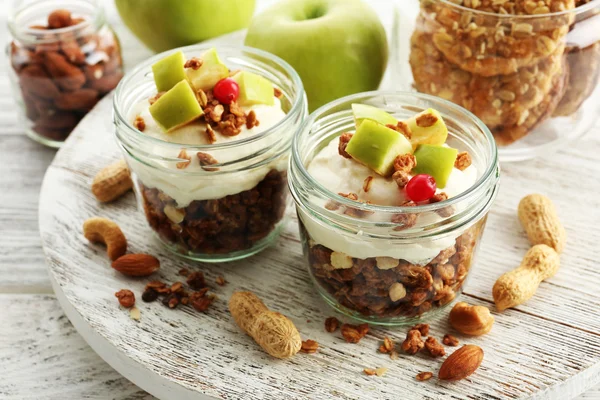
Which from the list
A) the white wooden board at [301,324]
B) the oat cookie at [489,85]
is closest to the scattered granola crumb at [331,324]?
the white wooden board at [301,324]

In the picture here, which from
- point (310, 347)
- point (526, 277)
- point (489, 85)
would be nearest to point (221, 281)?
point (310, 347)

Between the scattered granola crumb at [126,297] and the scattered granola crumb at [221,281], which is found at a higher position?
the scattered granola crumb at [126,297]

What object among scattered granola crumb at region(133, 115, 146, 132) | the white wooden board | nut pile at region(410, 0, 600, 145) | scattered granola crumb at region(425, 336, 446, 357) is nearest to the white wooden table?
the white wooden board

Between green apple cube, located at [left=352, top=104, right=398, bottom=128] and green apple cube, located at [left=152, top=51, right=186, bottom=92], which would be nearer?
green apple cube, located at [left=352, top=104, right=398, bottom=128]

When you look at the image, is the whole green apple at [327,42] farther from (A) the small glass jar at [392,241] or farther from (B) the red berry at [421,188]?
(B) the red berry at [421,188]

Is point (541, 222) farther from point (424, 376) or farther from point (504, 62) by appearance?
point (424, 376)

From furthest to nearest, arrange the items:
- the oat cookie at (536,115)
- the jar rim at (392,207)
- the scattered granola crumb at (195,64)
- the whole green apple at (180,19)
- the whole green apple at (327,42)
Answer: the whole green apple at (180,19), the whole green apple at (327,42), the oat cookie at (536,115), the scattered granola crumb at (195,64), the jar rim at (392,207)

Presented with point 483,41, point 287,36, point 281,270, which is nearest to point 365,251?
point 281,270

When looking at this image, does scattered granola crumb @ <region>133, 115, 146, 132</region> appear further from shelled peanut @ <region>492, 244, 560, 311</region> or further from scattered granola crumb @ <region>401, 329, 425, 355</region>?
shelled peanut @ <region>492, 244, 560, 311</region>
